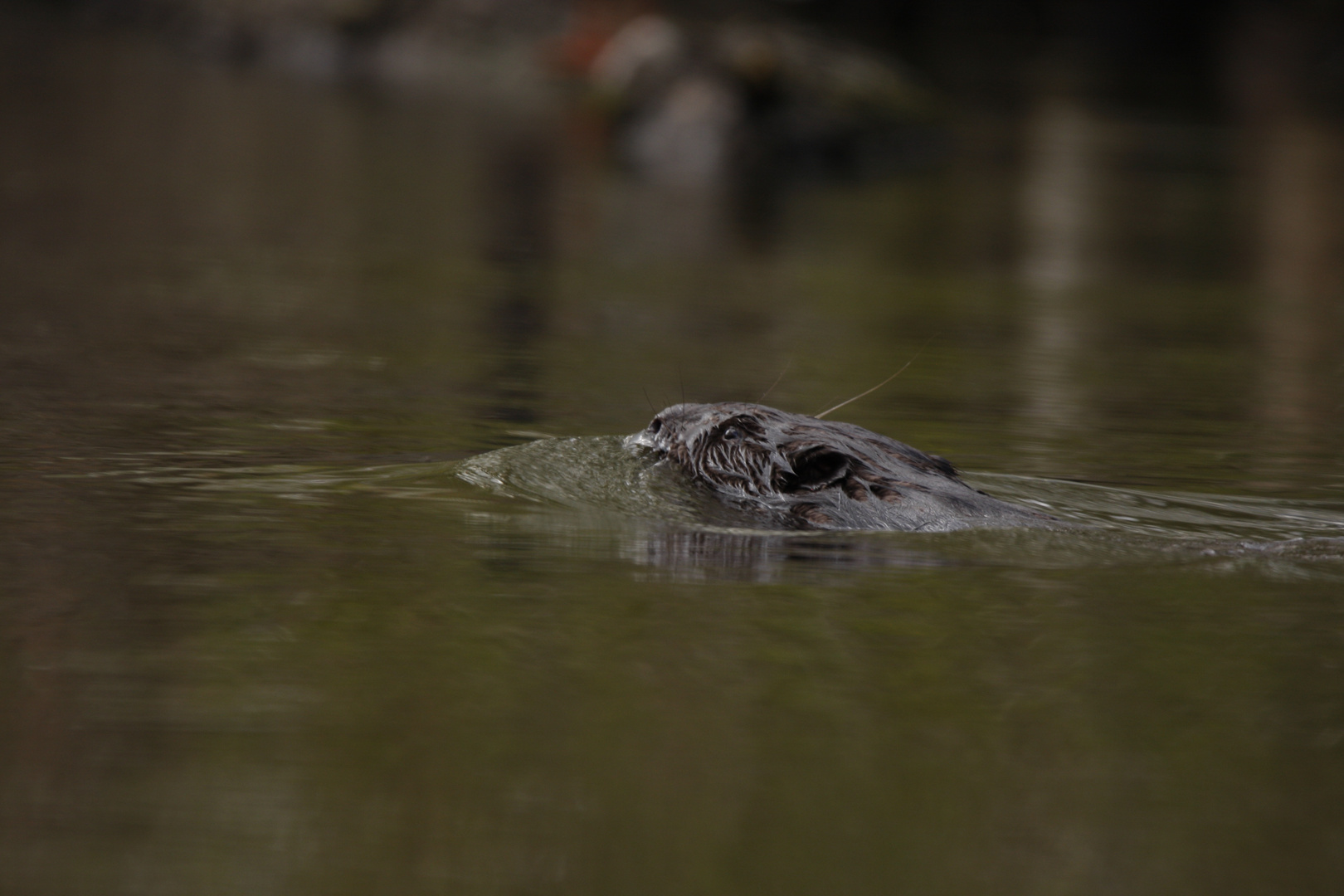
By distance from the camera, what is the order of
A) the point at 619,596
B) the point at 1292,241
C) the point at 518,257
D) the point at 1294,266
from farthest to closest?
1. the point at 1292,241
2. the point at 1294,266
3. the point at 518,257
4. the point at 619,596

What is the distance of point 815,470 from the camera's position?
6098 millimetres

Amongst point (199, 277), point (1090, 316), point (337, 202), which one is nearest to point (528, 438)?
point (199, 277)

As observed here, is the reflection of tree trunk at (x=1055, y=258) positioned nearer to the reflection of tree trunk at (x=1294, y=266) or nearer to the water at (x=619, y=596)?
the water at (x=619, y=596)

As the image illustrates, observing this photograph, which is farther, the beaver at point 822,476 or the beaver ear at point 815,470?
the beaver ear at point 815,470

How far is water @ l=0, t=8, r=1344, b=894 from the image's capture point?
3459 mm

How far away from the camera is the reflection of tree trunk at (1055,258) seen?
8.87m

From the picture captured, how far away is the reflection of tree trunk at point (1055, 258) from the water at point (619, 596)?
0.25 feet

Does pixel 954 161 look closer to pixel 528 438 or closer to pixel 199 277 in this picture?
pixel 199 277

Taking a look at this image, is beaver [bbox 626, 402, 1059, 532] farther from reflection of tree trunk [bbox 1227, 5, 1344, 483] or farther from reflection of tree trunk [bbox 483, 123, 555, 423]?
reflection of tree trunk [bbox 1227, 5, 1344, 483]

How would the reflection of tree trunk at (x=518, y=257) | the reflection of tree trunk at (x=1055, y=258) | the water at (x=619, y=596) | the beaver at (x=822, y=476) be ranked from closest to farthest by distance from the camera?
the water at (x=619, y=596), the beaver at (x=822, y=476), the reflection of tree trunk at (x=518, y=257), the reflection of tree trunk at (x=1055, y=258)

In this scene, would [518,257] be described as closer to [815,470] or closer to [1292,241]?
[1292,241]

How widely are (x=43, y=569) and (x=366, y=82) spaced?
2342 centimetres

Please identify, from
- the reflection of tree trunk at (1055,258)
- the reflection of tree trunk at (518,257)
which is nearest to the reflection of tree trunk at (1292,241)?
the reflection of tree trunk at (1055,258)

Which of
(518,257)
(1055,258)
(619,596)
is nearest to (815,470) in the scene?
(619,596)
